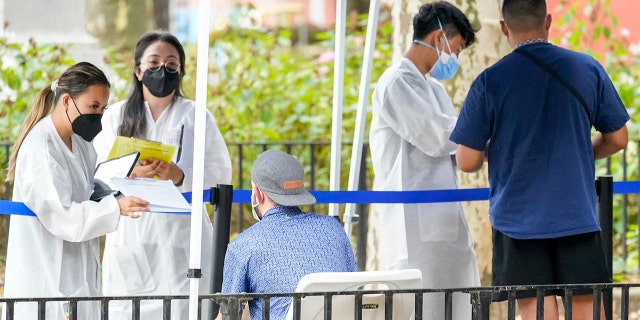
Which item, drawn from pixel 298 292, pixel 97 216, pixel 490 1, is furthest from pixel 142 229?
pixel 490 1

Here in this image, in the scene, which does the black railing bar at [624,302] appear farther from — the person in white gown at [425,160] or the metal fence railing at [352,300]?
the person in white gown at [425,160]

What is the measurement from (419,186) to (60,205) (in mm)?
1792

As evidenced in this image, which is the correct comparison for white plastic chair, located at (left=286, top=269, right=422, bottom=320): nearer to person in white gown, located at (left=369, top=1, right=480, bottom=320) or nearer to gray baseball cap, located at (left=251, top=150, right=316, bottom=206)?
gray baseball cap, located at (left=251, top=150, right=316, bottom=206)

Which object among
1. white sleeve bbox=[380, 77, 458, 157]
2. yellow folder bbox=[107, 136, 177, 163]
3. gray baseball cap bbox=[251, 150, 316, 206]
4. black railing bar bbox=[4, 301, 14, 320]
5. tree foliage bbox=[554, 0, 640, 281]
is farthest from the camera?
tree foliage bbox=[554, 0, 640, 281]

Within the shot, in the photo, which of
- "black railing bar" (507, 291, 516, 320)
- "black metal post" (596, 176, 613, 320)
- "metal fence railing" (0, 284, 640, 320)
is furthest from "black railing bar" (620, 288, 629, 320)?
"black metal post" (596, 176, 613, 320)

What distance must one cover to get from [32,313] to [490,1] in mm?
4138

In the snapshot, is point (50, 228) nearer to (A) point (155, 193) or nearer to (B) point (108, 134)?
(A) point (155, 193)

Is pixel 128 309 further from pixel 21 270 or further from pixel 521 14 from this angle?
pixel 521 14

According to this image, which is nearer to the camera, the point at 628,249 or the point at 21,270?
the point at 21,270

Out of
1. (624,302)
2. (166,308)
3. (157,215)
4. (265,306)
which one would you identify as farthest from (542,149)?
(157,215)

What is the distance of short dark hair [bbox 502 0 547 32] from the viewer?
16.2 feet

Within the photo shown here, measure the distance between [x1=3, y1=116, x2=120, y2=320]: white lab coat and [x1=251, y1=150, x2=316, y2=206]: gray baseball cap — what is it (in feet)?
2.79

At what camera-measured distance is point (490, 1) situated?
319 inches

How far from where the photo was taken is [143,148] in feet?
18.1
